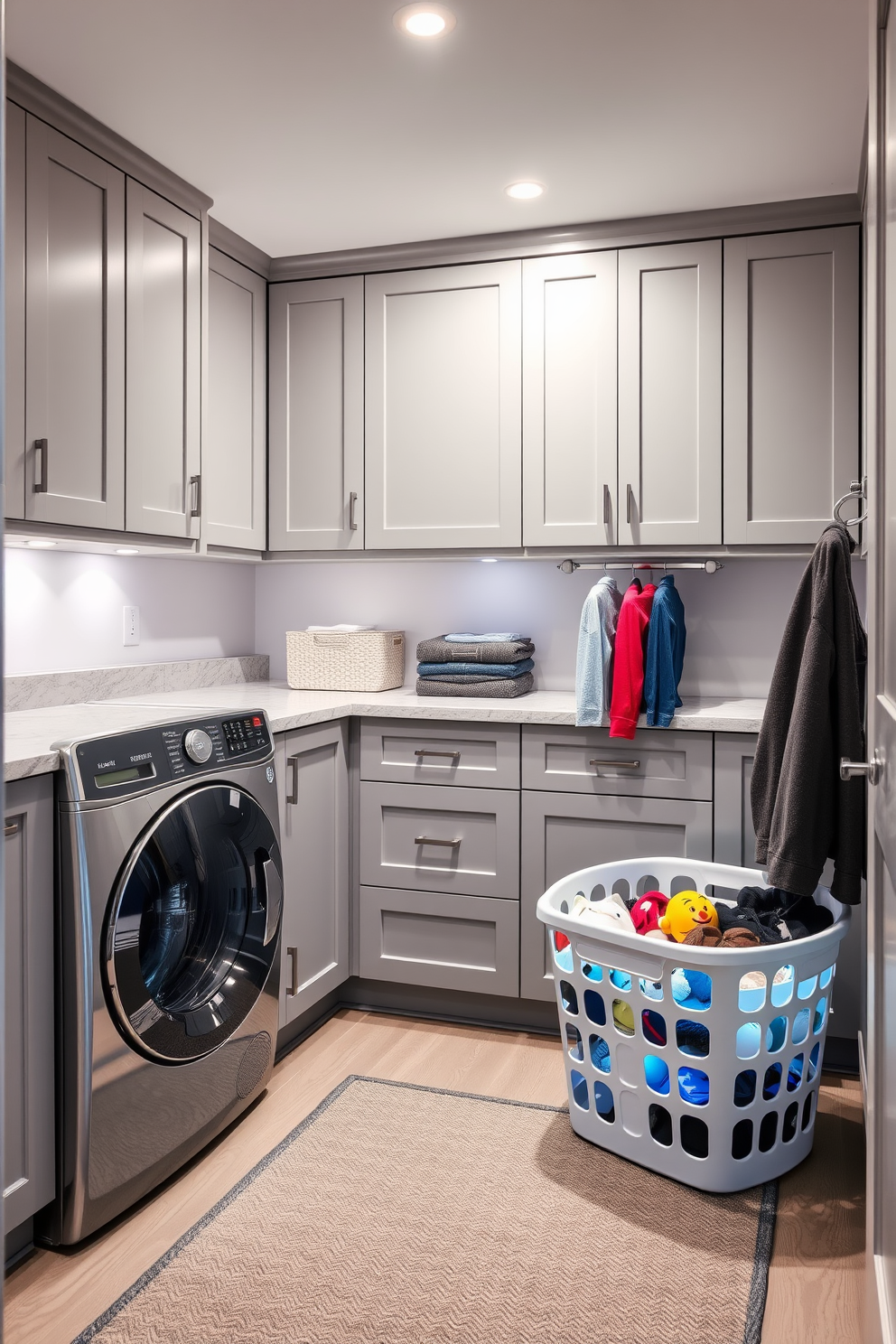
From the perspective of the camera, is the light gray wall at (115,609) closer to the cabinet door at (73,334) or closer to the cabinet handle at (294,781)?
the cabinet door at (73,334)

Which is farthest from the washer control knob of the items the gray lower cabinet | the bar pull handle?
the bar pull handle

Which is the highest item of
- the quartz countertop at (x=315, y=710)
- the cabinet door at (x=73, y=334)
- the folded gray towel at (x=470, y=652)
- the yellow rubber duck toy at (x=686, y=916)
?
the cabinet door at (x=73, y=334)

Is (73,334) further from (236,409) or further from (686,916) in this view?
(686,916)

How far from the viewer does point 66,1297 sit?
172cm

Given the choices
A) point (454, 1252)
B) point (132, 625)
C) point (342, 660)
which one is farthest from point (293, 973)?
point (132, 625)

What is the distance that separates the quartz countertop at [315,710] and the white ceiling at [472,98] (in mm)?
1339

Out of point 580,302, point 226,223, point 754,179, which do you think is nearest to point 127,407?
point 226,223

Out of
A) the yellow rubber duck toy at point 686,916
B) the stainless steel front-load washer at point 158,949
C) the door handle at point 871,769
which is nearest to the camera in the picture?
the door handle at point 871,769

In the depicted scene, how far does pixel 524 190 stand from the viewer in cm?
266

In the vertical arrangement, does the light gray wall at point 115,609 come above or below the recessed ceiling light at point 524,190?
below

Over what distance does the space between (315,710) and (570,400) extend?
1.17 m

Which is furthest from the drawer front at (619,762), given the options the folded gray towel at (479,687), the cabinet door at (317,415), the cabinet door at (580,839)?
the cabinet door at (317,415)

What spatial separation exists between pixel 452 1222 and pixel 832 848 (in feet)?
3.45

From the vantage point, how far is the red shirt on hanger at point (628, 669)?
103 inches
